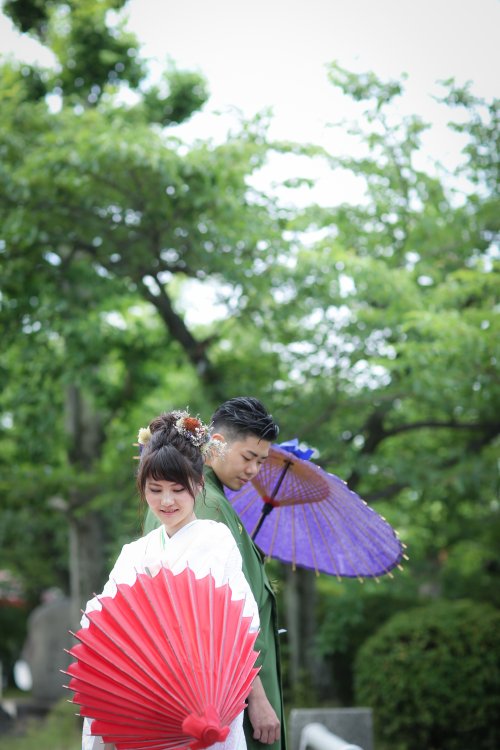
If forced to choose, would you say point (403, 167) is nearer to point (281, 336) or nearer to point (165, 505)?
point (281, 336)

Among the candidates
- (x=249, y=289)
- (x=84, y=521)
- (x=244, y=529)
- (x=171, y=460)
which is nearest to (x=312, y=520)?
(x=244, y=529)

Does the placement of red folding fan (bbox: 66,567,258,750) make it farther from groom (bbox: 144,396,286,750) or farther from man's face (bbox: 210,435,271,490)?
man's face (bbox: 210,435,271,490)

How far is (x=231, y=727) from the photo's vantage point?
2.60 m

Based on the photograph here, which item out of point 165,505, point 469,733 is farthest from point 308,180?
point 165,505

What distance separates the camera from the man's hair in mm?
3156

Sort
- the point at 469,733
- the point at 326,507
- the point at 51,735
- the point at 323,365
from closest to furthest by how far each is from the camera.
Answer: the point at 326,507
the point at 469,733
the point at 323,365
the point at 51,735

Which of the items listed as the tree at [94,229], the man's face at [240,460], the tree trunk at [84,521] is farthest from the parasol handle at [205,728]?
the tree trunk at [84,521]

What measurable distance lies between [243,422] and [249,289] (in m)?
5.26

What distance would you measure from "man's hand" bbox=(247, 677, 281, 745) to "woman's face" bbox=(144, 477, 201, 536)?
0.58 m

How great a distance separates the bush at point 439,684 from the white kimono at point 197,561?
5733 millimetres

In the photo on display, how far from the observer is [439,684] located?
7.89 metres

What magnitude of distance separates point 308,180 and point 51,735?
6594mm

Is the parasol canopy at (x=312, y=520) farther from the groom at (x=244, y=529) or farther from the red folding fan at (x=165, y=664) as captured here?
the red folding fan at (x=165, y=664)

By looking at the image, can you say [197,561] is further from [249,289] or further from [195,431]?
[249,289]
